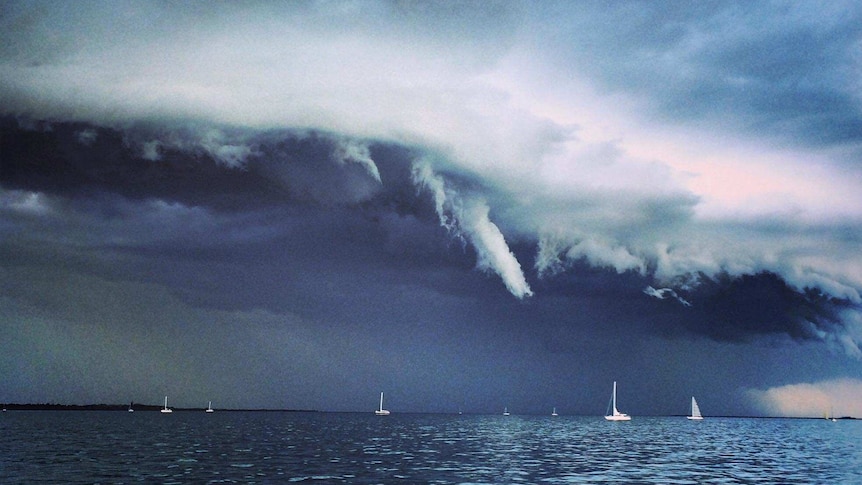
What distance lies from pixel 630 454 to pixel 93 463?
7249cm

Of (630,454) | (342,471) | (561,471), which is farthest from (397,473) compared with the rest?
(630,454)

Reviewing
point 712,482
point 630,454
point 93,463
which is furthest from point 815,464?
point 93,463

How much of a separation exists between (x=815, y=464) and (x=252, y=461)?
73562 mm

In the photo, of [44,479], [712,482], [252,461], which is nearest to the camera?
[44,479]

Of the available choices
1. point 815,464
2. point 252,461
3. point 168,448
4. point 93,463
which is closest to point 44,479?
point 93,463

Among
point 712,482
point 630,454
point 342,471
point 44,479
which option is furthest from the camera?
point 630,454

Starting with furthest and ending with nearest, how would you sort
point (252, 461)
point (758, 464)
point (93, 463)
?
point (758, 464) → point (252, 461) → point (93, 463)

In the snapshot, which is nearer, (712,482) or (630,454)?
(712,482)

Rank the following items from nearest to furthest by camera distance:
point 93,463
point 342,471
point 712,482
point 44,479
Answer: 1. point 44,479
2. point 712,482
3. point 342,471
4. point 93,463

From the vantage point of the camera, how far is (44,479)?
6253cm

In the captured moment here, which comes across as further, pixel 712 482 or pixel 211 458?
pixel 211 458

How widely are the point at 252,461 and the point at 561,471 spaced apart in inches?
1421

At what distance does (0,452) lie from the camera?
94312 mm

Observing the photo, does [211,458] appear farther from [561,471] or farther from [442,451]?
[561,471]
